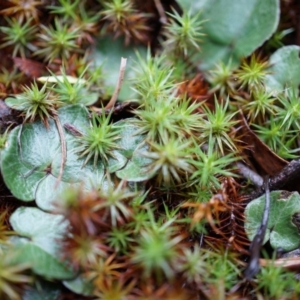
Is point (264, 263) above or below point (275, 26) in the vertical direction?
below

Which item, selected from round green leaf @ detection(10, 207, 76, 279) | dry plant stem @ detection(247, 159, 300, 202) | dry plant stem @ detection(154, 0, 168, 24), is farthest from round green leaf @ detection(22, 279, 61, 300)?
dry plant stem @ detection(154, 0, 168, 24)

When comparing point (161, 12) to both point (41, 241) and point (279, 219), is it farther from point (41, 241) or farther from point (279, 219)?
point (41, 241)

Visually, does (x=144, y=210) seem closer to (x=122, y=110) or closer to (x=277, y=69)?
(x=122, y=110)

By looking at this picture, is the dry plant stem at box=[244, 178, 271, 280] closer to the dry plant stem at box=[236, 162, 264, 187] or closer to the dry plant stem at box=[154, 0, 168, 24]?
the dry plant stem at box=[236, 162, 264, 187]

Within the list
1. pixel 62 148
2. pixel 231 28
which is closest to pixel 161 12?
pixel 231 28

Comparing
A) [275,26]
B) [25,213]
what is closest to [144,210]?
[25,213]
